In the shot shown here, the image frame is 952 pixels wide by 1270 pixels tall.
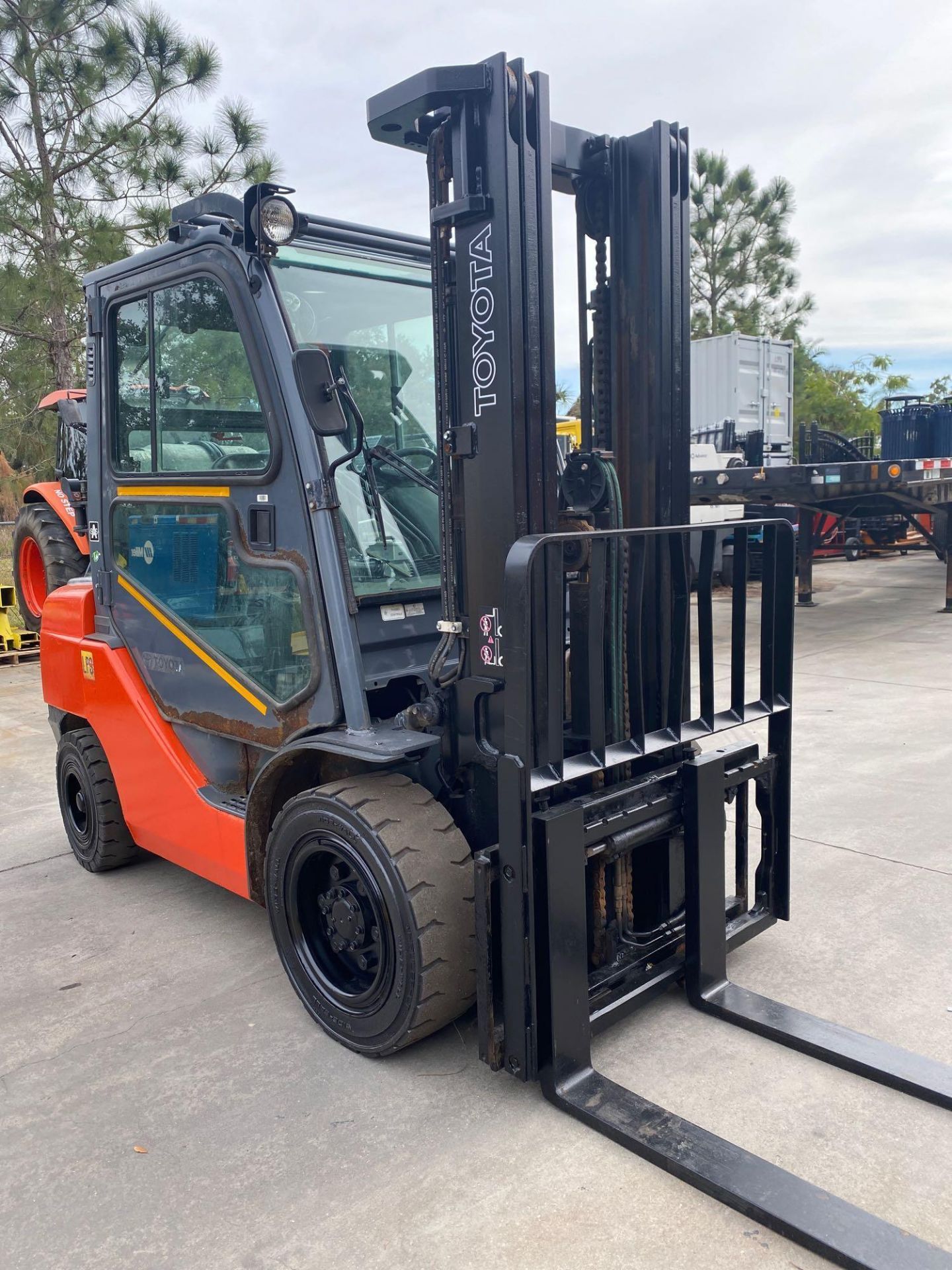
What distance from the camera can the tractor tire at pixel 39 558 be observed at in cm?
1031

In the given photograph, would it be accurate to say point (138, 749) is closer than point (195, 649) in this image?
No

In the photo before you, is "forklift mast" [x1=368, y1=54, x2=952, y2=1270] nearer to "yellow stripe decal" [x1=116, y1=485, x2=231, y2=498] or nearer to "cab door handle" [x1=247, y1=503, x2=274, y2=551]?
"cab door handle" [x1=247, y1=503, x2=274, y2=551]

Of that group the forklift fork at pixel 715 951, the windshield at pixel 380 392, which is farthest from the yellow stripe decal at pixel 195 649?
the forklift fork at pixel 715 951

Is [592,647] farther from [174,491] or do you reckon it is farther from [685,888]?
[174,491]

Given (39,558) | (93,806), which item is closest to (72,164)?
(39,558)

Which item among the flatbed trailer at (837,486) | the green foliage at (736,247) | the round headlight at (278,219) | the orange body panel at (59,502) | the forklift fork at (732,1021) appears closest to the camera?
the forklift fork at (732,1021)

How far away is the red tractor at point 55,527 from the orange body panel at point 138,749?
4.26 m

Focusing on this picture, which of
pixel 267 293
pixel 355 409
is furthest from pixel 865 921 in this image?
pixel 267 293

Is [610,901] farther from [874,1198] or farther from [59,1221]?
[59,1221]

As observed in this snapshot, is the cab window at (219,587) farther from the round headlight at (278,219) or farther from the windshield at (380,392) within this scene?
the round headlight at (278,219)

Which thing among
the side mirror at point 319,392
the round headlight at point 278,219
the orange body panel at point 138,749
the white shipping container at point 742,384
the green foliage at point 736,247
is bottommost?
the orange body panel at point 138,749

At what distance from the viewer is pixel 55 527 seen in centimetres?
1053

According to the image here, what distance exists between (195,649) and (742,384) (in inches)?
577

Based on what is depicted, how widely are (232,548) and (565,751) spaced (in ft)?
4.15
